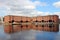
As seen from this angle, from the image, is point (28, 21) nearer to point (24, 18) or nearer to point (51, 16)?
point (24, 18)

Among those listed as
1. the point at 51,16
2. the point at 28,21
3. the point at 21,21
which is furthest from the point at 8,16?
the point at 51,16

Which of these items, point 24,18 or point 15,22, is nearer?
point 15,22

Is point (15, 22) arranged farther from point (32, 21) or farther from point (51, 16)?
point (51, 16)

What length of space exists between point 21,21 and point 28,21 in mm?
4430

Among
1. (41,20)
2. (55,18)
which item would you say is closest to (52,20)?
(55,18)

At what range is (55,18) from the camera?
60250 millimetres

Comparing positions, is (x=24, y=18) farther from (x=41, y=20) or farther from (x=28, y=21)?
(x=41, y=20)

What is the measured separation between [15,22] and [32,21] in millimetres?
11189

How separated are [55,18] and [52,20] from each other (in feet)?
6.22

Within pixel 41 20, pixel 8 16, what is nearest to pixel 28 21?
pixel 41 20

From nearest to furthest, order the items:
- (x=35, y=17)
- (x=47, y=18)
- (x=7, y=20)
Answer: (x=7, y=20) → (x=47, y=18) → (x=35, y=17)

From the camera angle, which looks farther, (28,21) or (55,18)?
(28,21)

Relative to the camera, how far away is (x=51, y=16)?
61875 mm

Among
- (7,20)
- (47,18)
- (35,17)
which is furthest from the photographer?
(35,17)
